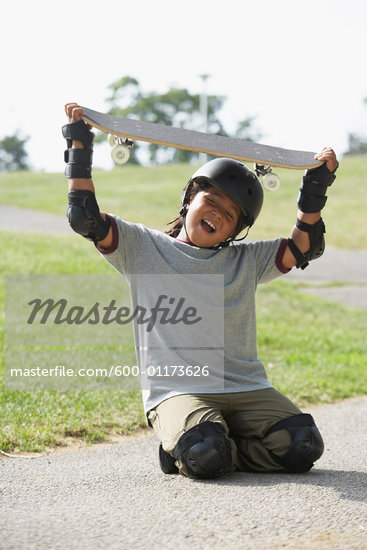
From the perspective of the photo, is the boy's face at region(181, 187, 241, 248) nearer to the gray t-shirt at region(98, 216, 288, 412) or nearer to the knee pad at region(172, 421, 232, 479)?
the gray t-shirt at region(98, 216, 288, 412)

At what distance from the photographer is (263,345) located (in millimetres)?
7215

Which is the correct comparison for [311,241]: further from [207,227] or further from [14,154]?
[14,154]

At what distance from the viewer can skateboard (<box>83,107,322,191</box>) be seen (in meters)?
3.37

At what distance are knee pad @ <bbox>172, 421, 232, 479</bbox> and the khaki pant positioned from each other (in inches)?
1.7

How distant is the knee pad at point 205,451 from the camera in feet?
9.78

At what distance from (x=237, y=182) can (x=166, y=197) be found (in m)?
21.0

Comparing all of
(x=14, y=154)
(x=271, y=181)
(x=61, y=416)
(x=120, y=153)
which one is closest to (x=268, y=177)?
(x=271, y=181)

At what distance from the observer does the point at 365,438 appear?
4203 millimetres

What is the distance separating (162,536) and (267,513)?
1.40ft

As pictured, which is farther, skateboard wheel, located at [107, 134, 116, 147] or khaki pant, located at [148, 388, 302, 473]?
skateboard wheel, located at [107, 134, 116, 147]

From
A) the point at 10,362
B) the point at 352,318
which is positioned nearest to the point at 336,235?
the point at 352,318

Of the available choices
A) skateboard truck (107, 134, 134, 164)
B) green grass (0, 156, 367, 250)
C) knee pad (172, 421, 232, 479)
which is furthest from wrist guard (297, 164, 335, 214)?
green grass (0, 156, 367, 250)

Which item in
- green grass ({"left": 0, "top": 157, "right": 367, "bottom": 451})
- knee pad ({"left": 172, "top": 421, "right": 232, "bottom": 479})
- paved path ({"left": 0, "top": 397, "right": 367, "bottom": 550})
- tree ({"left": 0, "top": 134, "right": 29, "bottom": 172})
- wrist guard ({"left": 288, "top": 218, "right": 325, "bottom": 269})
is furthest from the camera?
tree ({"left": 0, "top": 134, "right": 29, "bottom": 172})

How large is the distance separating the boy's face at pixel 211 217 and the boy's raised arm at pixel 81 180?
0.45 metres
